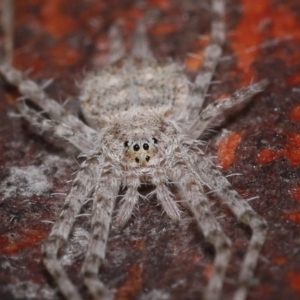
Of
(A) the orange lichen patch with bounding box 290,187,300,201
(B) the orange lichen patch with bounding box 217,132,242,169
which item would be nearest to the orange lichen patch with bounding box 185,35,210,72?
(B) the orange lichen patch with bounding box 217,132,242,169

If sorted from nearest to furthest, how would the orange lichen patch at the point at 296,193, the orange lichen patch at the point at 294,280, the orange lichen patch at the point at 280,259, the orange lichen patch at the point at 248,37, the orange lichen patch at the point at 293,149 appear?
the orange lichen patch at the point at 294,280 → the orange lichen patch at the point at 280,259 → the orange lichen patch at the point at 296,193 → the orange lichen patch at the point at 293,149 → the orange lichen patch at the point at 248,37

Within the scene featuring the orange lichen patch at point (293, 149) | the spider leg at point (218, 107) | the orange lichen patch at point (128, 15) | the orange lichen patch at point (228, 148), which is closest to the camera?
the orange lichen patch at point (293, 149)

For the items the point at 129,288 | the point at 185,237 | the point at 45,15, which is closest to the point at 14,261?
the point at 129,288

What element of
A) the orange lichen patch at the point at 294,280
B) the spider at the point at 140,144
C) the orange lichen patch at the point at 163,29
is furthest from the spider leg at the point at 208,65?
the orange lichen patch at the point at 294,280

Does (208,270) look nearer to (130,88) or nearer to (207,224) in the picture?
(207,224)

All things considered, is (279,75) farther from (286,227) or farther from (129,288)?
(129,288)

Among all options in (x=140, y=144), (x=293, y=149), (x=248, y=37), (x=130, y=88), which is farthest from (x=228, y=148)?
(x=248, y=37)

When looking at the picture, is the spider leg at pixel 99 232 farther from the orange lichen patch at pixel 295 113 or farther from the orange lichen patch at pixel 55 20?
the orange lichen patch at pixel 55 20
